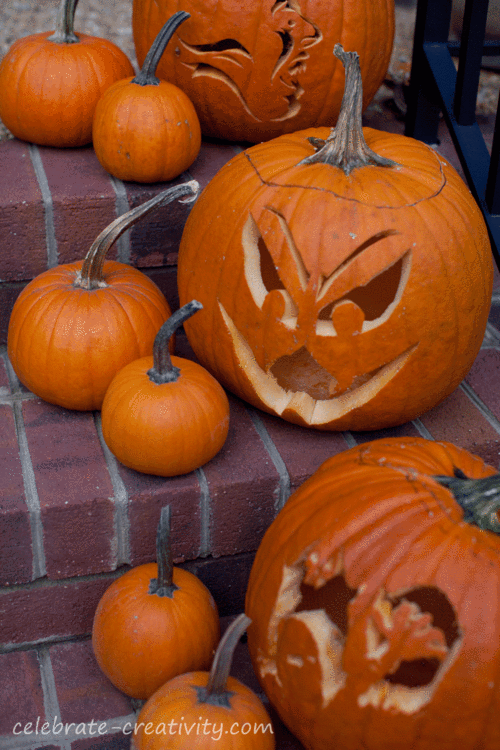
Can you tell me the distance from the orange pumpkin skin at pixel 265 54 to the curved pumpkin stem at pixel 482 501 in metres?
1.32

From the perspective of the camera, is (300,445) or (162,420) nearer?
(162,420)

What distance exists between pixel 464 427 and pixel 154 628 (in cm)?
89

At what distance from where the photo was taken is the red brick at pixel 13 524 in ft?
5.21

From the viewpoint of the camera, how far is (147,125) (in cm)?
194

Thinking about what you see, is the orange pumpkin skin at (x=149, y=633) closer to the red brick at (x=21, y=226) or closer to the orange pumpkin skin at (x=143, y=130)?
the red brick at (x=21, y=226)

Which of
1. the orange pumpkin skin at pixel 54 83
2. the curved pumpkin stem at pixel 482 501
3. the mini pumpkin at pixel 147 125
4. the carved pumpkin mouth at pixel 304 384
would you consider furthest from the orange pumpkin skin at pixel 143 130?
the curved pumpkin stem at pixel 482 501

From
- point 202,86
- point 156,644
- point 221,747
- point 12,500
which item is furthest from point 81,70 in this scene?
point 221,747

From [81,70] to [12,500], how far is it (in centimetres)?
119

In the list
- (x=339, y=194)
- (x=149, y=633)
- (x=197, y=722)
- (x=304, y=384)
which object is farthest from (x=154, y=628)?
(x=339, y=194)

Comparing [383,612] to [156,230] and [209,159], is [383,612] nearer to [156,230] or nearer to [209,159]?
[156,230]

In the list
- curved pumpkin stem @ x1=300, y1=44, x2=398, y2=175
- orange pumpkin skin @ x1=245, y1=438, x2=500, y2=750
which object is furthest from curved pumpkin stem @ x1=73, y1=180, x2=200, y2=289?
orange pumpkin skin @ x1=245, y1=438, x2=500, y2=750

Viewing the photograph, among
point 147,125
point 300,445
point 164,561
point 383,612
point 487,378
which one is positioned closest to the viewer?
point 383,612

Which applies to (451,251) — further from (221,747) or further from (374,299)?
(221,747)

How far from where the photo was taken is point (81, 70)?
6.82ft
